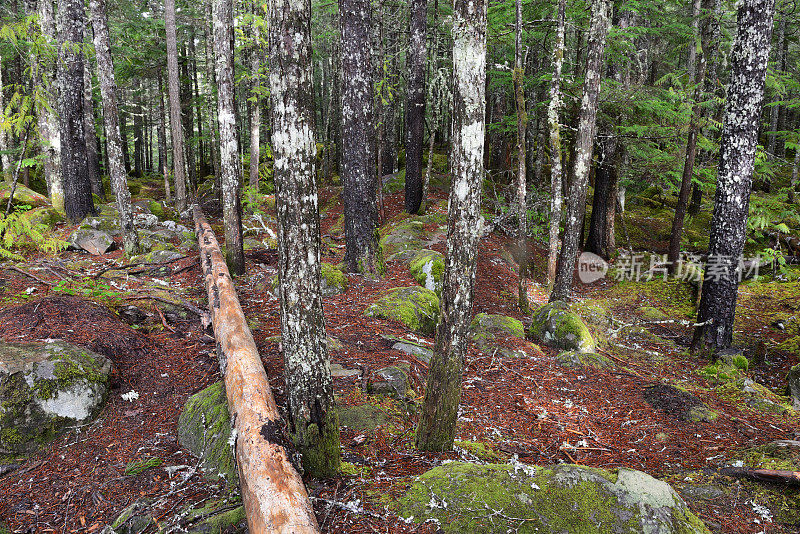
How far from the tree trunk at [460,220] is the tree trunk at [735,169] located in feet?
22.1

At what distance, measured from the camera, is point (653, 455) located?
15.8ft

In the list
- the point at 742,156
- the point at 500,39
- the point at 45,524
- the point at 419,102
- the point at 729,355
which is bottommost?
the point at 729,355

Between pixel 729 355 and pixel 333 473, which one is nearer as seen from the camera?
pixel 333 473

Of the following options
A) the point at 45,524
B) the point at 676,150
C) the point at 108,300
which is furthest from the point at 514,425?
the point at 676,150

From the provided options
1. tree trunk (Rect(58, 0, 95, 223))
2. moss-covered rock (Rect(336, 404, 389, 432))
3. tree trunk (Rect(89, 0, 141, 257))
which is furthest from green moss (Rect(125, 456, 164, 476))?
tree trunk (Rect(58, 0, 95, 223))

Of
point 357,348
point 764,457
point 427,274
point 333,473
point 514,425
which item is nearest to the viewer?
point 333,473

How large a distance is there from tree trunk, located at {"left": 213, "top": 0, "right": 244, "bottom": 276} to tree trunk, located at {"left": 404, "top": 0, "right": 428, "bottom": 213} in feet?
20.6

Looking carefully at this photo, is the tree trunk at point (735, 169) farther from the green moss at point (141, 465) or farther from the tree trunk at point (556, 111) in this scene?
the green moss at point (141, 465)

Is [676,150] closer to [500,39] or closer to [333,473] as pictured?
[500,39]

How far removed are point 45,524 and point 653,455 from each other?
231 inches

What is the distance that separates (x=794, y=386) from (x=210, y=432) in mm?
8683

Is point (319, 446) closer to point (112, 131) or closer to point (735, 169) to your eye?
point (735, 169)

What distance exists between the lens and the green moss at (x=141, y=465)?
388 cm

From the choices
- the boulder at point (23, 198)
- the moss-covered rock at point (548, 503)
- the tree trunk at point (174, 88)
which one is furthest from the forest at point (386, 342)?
the tree trunk at point (174, 88)
